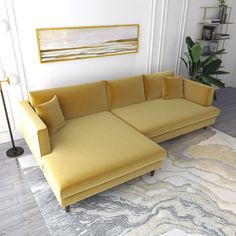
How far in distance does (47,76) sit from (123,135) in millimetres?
1266

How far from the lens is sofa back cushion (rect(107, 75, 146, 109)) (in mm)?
3021

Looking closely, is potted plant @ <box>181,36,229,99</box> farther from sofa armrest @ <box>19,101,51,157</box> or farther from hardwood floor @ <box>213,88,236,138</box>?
sofa armrest @ <box>19,101,51,157</box>

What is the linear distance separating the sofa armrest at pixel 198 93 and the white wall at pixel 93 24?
0.67m

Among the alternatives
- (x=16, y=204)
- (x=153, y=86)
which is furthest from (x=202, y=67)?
(x=16, y=204)

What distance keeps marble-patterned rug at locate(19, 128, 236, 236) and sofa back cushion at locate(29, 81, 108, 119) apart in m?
0.71

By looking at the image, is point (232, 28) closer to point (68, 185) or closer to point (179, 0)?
point (179, 0)

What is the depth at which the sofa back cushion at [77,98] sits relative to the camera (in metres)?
2.60

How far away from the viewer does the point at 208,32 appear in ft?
13.1

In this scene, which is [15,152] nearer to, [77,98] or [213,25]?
[77,98]

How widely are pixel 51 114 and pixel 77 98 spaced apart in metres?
0.48

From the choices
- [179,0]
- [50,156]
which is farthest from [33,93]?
[179,0]

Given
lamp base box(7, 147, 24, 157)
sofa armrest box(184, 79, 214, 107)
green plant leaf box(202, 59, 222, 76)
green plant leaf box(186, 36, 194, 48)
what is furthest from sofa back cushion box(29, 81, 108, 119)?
green plant leaf box(202, 59, 222, 76)

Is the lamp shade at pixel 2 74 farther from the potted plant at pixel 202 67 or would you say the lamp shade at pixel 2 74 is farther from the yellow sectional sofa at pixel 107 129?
the potted plant at pixel 202 67

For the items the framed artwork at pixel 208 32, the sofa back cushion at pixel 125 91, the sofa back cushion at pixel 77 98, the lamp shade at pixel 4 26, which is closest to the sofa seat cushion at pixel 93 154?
the sofa back cushion at pixel 77 98
